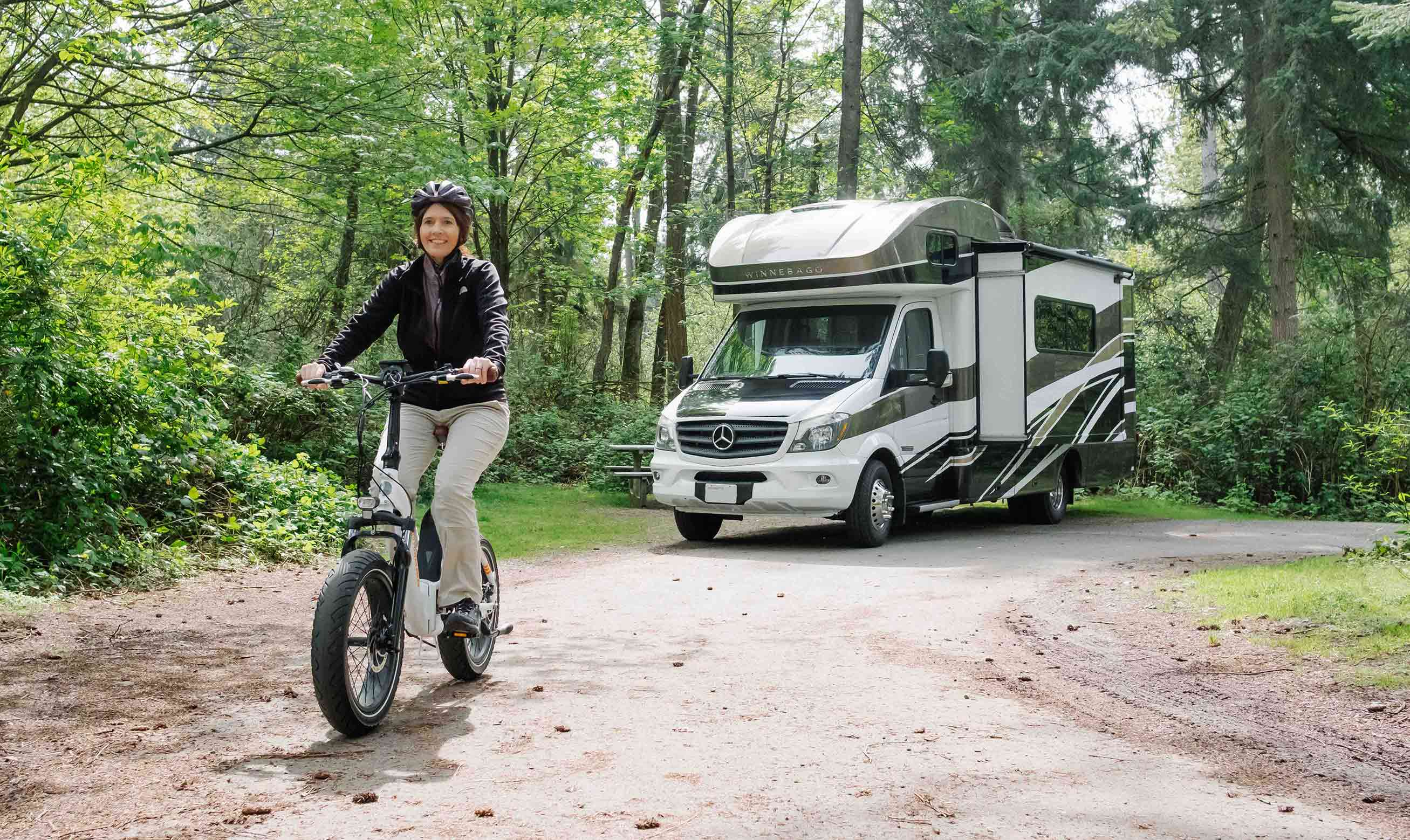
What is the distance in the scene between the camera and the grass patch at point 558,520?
12.1 meters

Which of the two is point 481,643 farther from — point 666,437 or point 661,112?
point 661,112

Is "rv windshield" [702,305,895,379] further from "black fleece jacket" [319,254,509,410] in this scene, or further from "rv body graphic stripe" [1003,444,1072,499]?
"black fleece jacket" [319,254,509,410]

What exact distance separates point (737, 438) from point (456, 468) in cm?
640

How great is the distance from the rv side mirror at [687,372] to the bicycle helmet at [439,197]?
24.1ft

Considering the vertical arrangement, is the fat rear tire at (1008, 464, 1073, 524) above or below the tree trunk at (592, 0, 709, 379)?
below

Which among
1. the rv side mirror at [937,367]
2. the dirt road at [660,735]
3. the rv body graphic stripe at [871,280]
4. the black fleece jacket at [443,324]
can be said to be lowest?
the dirt road at [660,735]

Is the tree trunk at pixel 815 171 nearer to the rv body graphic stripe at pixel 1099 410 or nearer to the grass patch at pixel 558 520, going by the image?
the rv body graphic stripe at pixel 1099 410

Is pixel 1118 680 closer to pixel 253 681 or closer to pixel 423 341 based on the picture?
pixel 423 341

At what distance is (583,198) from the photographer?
71.0 ft

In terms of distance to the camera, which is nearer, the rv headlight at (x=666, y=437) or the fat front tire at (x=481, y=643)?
the fat front tire at (x=481, y=643)

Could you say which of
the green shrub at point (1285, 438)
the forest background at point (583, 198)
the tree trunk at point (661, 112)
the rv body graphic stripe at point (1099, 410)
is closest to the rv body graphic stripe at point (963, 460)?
the rv body graphic stripe at point (1099, 410)

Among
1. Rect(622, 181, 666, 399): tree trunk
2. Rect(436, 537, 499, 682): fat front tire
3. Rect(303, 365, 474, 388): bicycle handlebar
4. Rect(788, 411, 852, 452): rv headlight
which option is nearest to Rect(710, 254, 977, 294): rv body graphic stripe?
Rect(788, 411, 852, 452): rv headlight

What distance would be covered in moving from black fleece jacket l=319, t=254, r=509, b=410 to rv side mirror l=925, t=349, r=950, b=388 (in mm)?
7205

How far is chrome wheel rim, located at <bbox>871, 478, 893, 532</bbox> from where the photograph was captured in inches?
463
